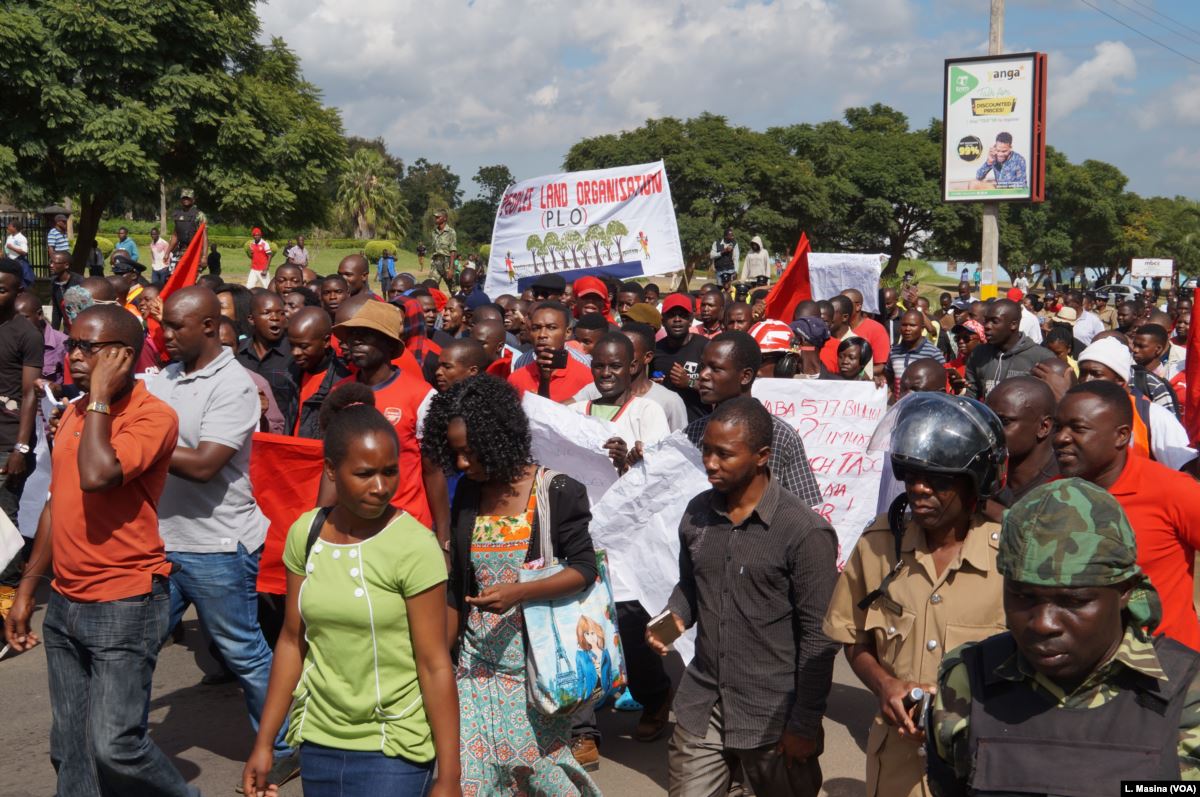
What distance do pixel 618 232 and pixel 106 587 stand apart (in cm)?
938

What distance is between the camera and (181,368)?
200 inches

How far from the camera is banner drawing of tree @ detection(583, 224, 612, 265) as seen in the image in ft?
42.9

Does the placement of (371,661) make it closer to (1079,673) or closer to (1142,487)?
(1079,673)

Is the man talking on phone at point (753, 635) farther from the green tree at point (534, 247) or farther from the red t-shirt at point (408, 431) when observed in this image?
the green tree at point (534, 247)

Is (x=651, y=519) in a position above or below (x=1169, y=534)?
below

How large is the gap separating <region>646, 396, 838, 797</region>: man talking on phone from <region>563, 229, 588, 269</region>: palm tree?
9330 mm

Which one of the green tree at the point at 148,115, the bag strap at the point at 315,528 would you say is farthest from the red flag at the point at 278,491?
the green tree at the point at 148,115

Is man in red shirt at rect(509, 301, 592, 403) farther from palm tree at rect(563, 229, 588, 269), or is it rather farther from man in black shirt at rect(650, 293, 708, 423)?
palm tree at rect(563, 229, 588, 269)

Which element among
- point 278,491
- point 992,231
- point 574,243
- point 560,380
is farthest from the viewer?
point 992,231

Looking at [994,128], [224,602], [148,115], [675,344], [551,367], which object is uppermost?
[148,115]

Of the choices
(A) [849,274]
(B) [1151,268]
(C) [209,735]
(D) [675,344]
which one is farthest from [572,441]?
(B) [1151,268]

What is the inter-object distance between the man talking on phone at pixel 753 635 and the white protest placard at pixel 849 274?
11.6 meters

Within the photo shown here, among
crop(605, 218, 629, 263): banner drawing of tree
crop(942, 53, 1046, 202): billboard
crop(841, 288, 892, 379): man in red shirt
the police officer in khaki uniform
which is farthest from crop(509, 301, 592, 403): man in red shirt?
crop(942, 53, 1046, 202): billboard

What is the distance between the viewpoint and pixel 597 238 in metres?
13.1
